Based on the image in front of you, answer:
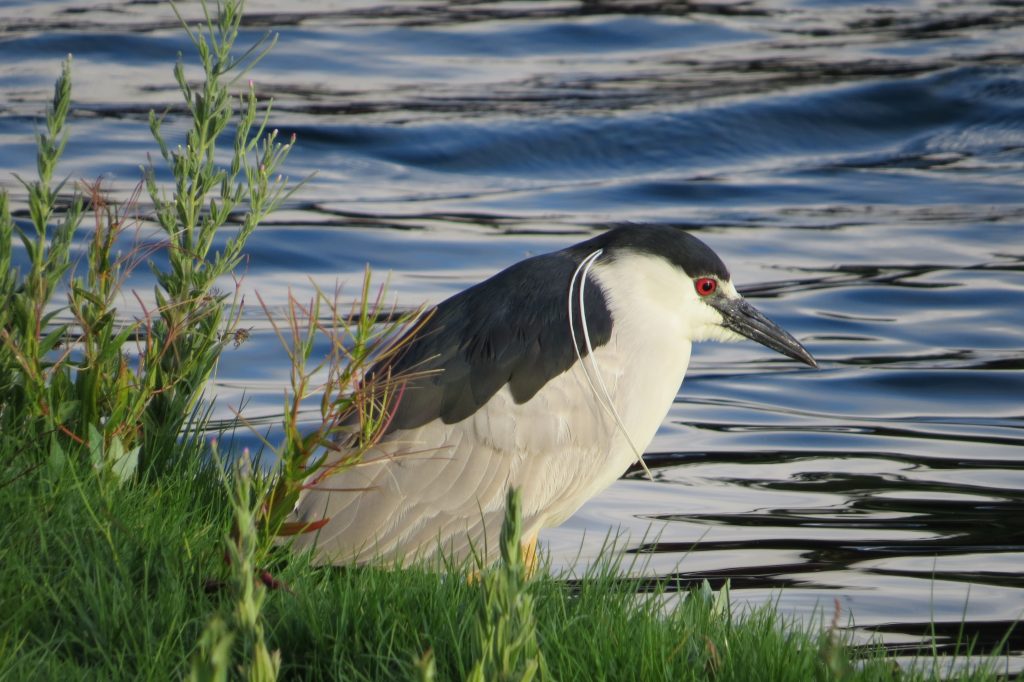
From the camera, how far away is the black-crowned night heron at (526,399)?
4.56 metres

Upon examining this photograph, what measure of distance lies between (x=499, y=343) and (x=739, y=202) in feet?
26.4

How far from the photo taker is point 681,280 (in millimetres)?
5027

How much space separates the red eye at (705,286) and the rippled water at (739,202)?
1018mm

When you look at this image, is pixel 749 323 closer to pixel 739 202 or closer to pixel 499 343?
pixel 499 343

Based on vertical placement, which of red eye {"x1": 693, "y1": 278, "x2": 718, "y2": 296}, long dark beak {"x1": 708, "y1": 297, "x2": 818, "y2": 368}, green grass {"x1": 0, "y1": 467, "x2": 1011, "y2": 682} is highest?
red eye {"x1": 693, "y1": 278, "x2": 718, "y2": 296}

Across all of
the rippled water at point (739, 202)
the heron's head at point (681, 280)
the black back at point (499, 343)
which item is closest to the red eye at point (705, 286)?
the heron's head at point (681, 280)

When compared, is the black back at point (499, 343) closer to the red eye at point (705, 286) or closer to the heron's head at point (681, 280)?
the heron's head at point (681, 280)

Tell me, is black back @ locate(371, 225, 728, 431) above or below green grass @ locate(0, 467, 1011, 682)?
above

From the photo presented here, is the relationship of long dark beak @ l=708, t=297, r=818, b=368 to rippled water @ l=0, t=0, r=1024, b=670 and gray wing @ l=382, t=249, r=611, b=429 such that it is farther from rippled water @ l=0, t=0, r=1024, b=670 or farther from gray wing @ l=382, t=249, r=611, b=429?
rippled water @ l=0, t=0, r=1024, b=670

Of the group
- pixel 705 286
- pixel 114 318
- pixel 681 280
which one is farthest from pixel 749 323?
pixel 114 318

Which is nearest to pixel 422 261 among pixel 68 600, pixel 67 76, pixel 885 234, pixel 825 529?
pixel 885 234

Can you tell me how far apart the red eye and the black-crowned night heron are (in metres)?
0.07

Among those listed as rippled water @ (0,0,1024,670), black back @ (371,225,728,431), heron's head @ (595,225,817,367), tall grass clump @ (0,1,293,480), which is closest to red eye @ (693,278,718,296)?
heron's head @ (595,225,817,367)

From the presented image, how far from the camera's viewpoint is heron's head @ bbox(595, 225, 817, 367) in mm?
4914
